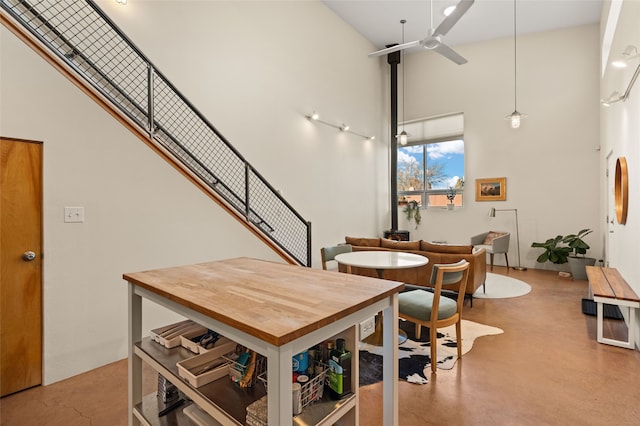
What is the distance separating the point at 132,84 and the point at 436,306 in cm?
386

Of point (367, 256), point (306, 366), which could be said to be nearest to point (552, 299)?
point (367, 256)

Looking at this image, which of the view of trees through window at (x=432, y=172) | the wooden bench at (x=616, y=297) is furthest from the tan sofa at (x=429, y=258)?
the view of trees through window at (x=432, y=172)

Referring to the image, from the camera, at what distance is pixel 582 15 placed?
6270 mm

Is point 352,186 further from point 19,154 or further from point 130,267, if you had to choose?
point 19,154

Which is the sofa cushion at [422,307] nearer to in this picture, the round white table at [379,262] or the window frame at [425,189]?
the round white table at [379,262]

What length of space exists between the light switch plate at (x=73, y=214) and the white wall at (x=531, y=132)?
24.6 feet

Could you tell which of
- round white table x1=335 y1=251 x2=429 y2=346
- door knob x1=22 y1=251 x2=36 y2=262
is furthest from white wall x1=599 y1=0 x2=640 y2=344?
door knob x1=22 y1=251 x2=36 y2=262

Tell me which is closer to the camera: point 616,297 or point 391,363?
point 391,363

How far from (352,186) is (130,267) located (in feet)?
17.2

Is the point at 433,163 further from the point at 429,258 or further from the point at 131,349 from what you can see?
the point at 131,349

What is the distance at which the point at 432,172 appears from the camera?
834 cm

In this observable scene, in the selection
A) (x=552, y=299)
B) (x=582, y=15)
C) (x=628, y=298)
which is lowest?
(x=552, y=299)

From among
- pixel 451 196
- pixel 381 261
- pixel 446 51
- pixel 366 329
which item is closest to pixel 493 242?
pixel 451 196

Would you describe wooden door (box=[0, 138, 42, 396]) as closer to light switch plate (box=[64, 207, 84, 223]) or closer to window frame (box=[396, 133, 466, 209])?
light switch plate (box=[64, 207, 84, 223])
